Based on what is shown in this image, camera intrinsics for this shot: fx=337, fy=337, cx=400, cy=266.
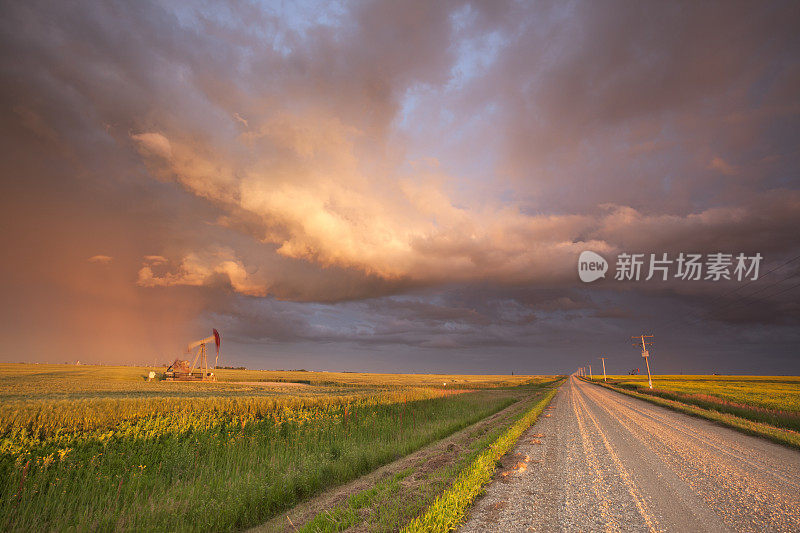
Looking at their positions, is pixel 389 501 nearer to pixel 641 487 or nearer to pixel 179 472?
pixel 641 487

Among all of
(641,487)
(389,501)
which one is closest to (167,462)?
(389,501)

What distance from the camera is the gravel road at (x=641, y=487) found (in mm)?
6363

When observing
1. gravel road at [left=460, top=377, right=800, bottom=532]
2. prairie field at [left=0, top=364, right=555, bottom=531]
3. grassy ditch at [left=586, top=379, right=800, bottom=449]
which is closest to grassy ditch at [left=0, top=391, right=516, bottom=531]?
prairie field at [left=0, top=364, right=555, bottom=531]

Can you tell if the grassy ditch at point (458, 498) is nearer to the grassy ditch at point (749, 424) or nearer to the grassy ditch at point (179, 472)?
the grassy ditch at point (179, 472)

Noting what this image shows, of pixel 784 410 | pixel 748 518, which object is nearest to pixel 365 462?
pixel 748 518

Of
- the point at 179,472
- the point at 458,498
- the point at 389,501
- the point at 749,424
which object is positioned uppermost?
the point at 458,498

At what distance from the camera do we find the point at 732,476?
931 centimetres

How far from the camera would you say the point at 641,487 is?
A: 27.1ft

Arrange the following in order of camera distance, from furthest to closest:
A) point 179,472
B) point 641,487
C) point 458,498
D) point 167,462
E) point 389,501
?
point 167,462
point 179,472
point 641,487
point 389,501
point 458,498

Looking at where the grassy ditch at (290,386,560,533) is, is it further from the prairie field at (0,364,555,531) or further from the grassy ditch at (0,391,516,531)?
the prairie field at (0,364,555,531)

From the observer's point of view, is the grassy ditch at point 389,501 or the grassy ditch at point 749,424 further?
the grassy ditch at point 749,424

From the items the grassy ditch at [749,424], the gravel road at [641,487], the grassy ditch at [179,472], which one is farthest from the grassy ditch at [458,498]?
the grassy ditch at [749,424]

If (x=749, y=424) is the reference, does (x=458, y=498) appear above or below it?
above

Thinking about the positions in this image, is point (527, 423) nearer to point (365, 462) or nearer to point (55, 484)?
point (365, 462)
